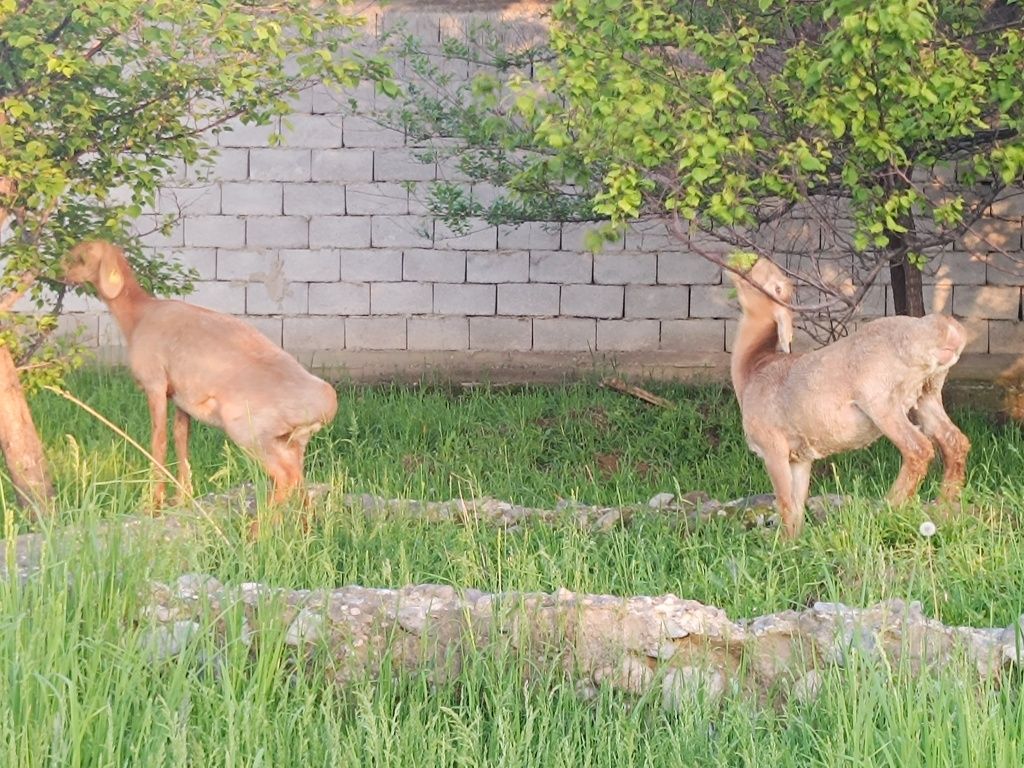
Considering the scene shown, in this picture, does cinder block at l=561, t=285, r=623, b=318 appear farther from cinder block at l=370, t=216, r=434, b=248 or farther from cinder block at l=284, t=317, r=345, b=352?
cinder block at l=284, t=317, r=345, b=352

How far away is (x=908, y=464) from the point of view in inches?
235

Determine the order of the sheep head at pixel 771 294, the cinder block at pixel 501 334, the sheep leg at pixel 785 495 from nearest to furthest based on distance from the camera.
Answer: the sheep leg at pixel 785 495 → the sheep head at pixel 771 294 → the cinder block at pixel 501 334

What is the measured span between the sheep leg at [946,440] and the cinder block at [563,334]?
16.9 feet

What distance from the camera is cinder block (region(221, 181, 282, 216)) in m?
11.5

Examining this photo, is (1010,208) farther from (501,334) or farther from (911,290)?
(501,334)

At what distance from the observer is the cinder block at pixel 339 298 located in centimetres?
1150

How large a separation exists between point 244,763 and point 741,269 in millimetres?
3624

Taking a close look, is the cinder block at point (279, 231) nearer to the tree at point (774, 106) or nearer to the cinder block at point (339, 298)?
the cinder block at point (339, 298)

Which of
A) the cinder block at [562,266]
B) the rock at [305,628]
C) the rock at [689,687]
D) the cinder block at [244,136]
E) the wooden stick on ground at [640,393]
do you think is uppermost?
the cinder block at [244,136]

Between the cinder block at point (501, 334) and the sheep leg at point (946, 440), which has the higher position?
the sheep leg at point (946, 440)

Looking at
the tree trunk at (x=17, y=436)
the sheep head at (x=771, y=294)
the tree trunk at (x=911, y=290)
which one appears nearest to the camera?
the sheep head at (x=771, y=294)

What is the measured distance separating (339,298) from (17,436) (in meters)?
4.84

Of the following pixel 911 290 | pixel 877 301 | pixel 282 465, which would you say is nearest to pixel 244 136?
pixel 877 301

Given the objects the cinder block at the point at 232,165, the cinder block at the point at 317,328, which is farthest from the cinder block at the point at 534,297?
the cinder block at the point at 232,165
